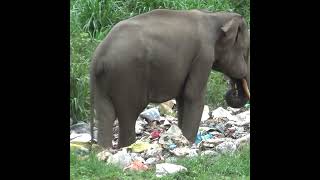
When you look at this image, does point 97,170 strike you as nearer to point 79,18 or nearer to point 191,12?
point 191,12

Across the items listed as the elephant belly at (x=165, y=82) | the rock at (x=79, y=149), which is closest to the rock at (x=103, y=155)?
the rock at (x=79, y=149)

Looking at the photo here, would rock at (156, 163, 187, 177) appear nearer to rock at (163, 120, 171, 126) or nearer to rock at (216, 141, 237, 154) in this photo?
rock at (216, 141, 237, 154)

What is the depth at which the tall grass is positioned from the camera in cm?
983

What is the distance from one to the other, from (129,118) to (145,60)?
0.63 meters

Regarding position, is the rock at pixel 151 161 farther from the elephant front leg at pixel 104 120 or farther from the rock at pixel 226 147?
the elephant front leg at pixel 104 120

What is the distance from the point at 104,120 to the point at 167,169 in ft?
5.84

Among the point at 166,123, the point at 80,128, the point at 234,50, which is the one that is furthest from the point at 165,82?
the point at 166,123

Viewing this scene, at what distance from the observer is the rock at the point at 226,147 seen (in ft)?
24.5

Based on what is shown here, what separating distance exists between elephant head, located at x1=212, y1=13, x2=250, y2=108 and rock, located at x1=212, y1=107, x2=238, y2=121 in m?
0.83

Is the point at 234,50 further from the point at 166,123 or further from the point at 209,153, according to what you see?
the point at 209,153

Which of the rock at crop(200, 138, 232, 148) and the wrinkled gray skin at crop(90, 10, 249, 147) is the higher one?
the wrinkled gray skin at crop(90, 10, 249, 147)

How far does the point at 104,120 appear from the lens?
8117 millimetres

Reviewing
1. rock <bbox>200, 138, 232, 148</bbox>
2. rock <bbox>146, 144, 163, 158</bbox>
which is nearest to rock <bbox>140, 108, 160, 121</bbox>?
rock <bbox>200, 138, 232, 148</bbox>
